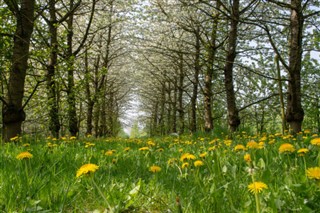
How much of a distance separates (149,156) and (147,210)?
187 cm

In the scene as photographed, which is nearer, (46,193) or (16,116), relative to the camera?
(46,193)

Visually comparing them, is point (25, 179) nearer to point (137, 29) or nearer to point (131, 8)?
point (131, 8)

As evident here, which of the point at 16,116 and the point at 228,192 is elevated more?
the point at 16,116

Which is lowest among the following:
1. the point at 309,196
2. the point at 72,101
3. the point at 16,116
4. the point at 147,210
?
the point at 147,210

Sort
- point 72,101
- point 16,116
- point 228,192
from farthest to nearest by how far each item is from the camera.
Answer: point 72,101 → point 16,116 → point 228,192

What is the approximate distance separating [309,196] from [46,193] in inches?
53.1

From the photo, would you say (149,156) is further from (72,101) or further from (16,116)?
(72,101)

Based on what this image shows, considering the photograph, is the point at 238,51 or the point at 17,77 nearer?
the point at 17,77

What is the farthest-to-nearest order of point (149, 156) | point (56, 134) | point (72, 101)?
point (56, 134)
point (72, 101)
point (149, 156)

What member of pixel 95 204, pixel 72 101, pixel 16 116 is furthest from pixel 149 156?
pixel 72 101

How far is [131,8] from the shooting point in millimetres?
15414

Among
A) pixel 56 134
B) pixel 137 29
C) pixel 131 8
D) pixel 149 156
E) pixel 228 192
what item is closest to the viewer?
pixel 228 192

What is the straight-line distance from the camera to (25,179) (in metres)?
1.76

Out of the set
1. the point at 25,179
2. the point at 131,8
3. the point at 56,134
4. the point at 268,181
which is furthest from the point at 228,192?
the point at 131,8
